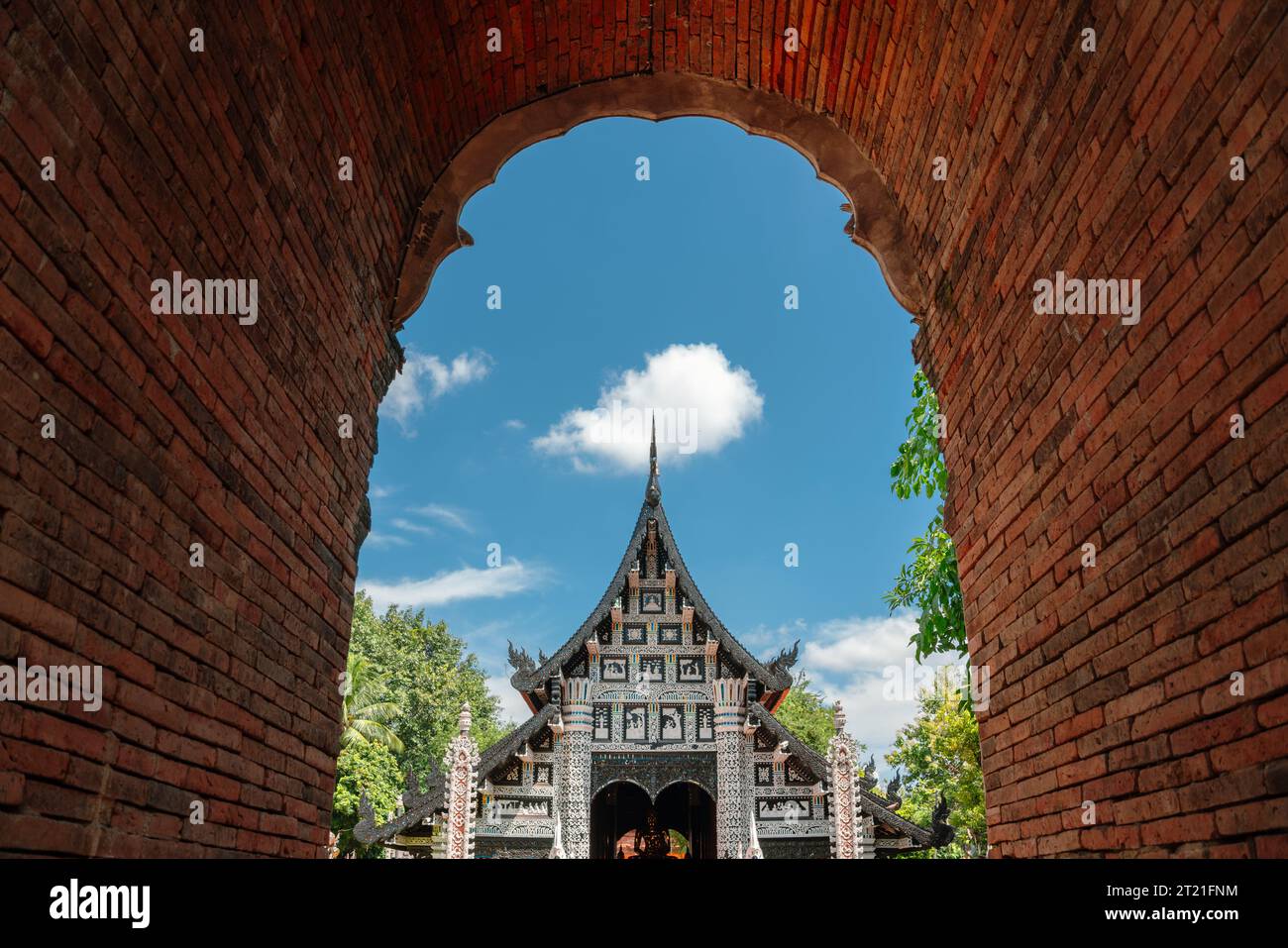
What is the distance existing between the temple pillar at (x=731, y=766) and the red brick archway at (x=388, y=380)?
12.2m

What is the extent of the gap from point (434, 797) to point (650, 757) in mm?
3740

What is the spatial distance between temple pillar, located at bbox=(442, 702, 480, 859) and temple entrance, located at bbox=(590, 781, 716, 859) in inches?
142

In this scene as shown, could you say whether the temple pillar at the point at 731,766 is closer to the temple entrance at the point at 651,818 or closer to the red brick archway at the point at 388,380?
the temple entrance at the point at 651,818

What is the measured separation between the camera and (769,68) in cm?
595

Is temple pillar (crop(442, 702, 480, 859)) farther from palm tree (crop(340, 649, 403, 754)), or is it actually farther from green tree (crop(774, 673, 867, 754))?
green tree (crop(774, 673, 867, 754))

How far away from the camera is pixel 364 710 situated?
95.2 ft

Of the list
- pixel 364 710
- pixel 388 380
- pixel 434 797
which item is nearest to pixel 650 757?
pixel 434 797

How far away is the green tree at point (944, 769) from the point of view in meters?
19.0

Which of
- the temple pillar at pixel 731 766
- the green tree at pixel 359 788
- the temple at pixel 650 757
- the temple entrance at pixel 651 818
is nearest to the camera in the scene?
the temple at pixel 650 757

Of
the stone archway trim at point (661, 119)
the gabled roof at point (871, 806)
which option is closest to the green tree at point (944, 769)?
the gabled roof at point (871, 806)

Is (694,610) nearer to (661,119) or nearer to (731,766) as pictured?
(731,766)
